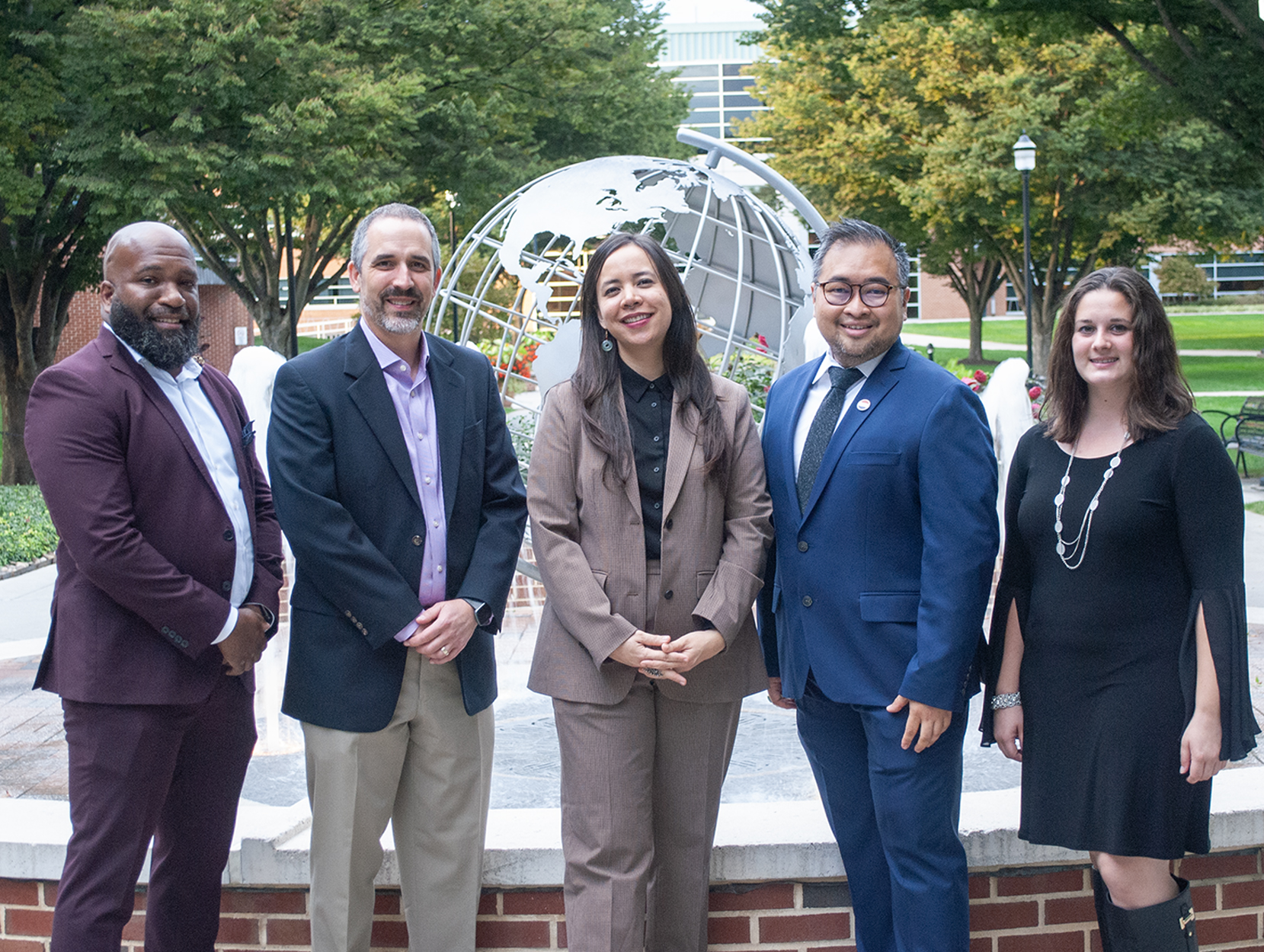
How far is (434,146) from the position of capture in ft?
56.9

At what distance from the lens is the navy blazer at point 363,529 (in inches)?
111

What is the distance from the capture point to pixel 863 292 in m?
2.76

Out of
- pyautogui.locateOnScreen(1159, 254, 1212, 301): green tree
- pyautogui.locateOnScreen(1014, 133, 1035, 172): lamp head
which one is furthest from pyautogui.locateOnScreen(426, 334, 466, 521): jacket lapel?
pyautogui.locateOnScreen(1159, 254, 1212, 301): green tree

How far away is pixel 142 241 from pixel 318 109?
11.7 meters

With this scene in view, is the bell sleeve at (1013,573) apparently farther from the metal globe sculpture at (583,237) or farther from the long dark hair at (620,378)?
the metal globe sculpture at (583,237)

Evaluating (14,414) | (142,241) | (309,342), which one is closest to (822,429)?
(142,241)

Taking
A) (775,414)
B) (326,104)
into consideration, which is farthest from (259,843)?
(326,104)

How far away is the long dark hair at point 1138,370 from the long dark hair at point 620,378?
786 mm

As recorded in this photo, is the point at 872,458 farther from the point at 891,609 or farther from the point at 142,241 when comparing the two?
the point at 142,241

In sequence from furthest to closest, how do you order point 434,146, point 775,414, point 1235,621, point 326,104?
point 434,146 → point 326,104 → point 775,414 → point 1235,621

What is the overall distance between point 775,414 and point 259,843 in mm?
1755

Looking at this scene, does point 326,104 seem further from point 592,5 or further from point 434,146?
point 592,5

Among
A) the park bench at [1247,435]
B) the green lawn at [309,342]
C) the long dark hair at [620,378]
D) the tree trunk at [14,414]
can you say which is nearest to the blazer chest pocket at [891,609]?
the long dark hair at [620,378]

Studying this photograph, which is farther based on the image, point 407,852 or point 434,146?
point 434,146
